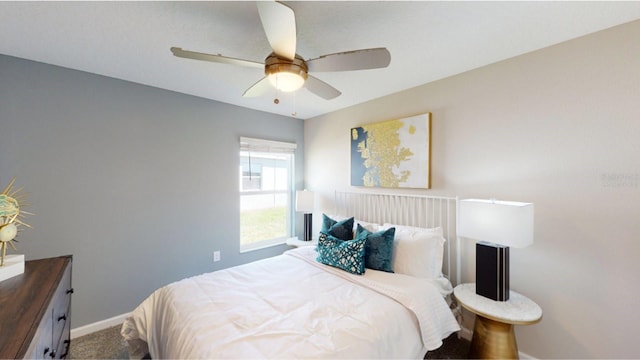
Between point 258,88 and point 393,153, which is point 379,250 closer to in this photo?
point 393,153

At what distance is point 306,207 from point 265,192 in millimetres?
682

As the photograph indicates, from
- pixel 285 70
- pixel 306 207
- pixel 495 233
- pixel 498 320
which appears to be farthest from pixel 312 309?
pixel 306 207

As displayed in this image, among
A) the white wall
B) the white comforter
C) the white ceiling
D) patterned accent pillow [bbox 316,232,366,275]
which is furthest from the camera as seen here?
patterned accent pillow [bbox 316,232,366,275]

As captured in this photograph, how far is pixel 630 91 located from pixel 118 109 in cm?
405

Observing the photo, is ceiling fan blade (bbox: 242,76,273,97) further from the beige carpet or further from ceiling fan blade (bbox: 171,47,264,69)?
the beige carpet

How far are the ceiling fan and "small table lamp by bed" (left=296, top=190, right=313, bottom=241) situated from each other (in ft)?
6.52

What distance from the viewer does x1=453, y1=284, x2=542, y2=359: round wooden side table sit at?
5.31 feet

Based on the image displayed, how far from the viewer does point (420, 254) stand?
2105 mm

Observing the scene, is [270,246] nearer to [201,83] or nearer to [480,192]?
[201,83]

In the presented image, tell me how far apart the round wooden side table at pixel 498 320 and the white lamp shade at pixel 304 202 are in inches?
82.2

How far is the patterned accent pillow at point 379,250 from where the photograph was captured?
216 cm

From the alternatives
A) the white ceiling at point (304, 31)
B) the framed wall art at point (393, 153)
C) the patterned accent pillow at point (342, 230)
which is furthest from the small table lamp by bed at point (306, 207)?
the white ceiling at point (304, 31)

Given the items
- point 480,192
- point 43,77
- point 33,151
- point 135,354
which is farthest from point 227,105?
point 480,192

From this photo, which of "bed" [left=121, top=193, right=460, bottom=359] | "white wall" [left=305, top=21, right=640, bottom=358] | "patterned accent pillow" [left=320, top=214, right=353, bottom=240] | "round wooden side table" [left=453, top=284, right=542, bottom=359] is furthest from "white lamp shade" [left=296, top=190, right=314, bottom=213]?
"round wooden side table" [left=453, top=284, right=542, bottom=359]
